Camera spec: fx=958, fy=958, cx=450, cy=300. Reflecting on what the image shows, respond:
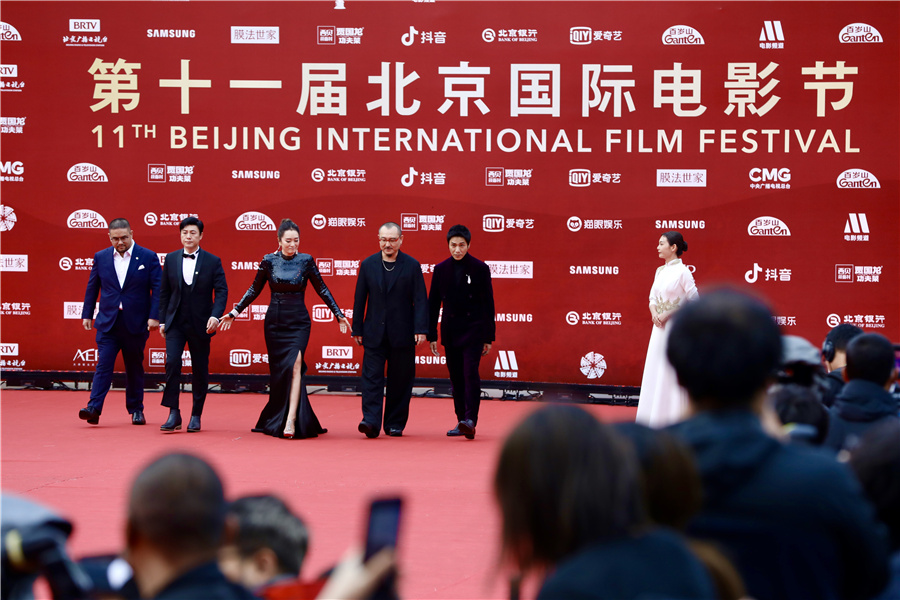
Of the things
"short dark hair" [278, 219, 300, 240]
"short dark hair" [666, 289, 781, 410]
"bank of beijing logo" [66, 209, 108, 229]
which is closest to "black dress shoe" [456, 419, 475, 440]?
"short dark hair" [278, 219, 300, 240]

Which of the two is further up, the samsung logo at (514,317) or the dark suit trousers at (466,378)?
the samsung logo at (514,317)

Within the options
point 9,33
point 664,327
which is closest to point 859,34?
point 664,327

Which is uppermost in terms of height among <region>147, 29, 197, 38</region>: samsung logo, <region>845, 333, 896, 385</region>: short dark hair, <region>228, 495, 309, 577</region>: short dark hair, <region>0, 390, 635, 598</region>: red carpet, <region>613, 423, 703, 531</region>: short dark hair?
<region>147, 29, 197, 38</region>: samsung logo

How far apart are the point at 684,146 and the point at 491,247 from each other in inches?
84.8

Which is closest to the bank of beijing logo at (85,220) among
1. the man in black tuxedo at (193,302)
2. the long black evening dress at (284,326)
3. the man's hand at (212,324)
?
the man in black tuxedo at (193,302)

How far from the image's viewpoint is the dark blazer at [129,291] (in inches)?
313

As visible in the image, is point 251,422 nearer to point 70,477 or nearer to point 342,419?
point 342,419

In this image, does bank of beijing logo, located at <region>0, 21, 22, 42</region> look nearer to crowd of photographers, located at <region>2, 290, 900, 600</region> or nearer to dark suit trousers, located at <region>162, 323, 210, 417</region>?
dark suit trousers, located at <region>162, 323, 210, 417</region>

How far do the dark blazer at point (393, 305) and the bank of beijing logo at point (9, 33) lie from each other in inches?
192

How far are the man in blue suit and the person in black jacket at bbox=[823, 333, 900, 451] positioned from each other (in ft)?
20.3

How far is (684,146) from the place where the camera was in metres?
9.48

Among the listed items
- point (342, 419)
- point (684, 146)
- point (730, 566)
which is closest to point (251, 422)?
point (342, 419)

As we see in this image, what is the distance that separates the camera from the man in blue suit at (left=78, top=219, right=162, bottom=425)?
26.1ft

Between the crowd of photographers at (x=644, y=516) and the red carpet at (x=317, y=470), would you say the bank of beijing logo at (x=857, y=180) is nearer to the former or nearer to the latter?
the red carpet at (x=317, y=470)
